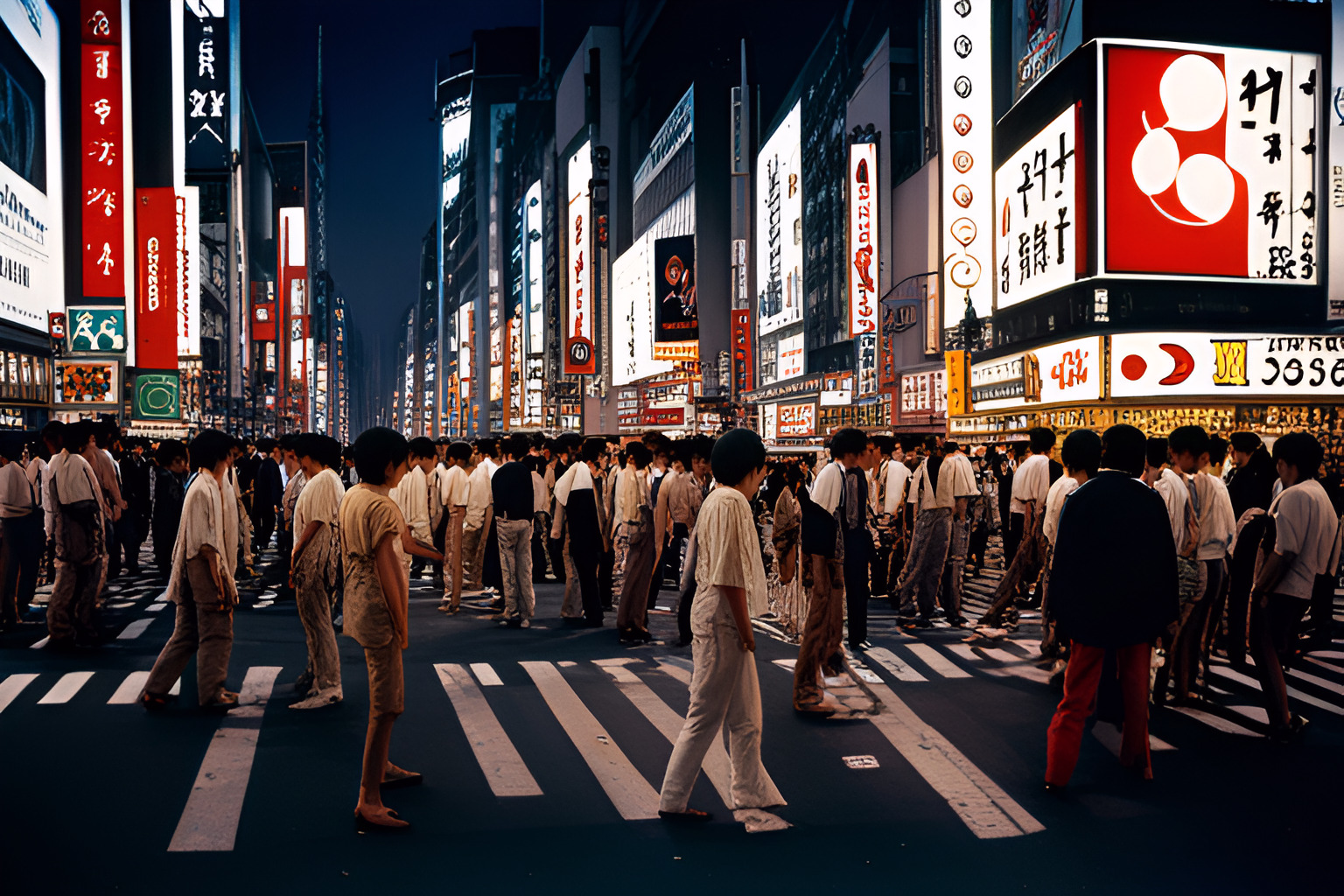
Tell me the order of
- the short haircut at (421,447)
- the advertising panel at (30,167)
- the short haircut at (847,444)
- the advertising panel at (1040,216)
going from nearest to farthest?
the short haircut at (847,444) < the short haircut at (421,447) < the advertising panel at (1040,216) < the advertising panel at (30,167)

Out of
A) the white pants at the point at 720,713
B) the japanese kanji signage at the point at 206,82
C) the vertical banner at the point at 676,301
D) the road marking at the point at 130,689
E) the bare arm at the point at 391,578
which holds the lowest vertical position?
the road marking at the point at 130,689

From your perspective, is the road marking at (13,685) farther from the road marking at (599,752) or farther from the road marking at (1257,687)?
the road marking at (1257,687)

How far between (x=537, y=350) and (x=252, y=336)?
95.4 ft

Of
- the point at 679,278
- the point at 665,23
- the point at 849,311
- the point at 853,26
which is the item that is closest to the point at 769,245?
the point at 679,278

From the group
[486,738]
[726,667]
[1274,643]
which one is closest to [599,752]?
[486,738]

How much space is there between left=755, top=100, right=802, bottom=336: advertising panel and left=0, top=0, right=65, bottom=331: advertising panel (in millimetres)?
29016

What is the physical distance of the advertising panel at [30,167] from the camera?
26.5 meters

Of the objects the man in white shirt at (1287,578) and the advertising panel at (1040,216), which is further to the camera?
the advertising panel at (1040,216)

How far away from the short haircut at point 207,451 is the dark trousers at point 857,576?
5.37 m

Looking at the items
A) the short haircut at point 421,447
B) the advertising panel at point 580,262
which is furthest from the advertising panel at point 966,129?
the advertising panel at point 580,262

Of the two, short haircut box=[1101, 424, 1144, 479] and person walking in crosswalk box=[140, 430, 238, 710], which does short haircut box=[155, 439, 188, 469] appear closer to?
person walking in crosswalk box=[140, 430, 238, 710]

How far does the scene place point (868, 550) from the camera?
9664 millimetres

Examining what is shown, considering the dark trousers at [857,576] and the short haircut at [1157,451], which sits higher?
the short haircut at [1157,451]

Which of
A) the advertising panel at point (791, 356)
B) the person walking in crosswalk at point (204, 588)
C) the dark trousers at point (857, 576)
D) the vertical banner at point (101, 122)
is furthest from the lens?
the advertising panel at point (791, 356)
